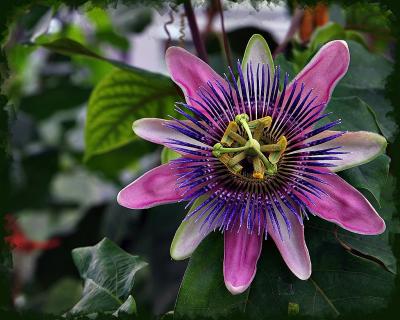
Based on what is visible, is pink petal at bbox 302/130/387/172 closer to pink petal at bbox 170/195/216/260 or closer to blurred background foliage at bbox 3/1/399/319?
blurred background foliage at bbox 3/1/399/319

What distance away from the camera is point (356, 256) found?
2.40 feet

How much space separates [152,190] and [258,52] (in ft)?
0.65

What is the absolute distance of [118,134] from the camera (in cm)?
115

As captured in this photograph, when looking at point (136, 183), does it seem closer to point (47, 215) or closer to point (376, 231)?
point (376, 231)

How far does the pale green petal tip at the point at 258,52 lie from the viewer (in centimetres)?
74

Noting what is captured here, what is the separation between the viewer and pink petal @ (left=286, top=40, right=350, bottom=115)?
2.35ft

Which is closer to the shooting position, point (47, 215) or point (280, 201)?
point (280, 201)

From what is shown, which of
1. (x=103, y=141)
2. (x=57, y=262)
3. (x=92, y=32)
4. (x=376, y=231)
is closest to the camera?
(x=376, y=231)

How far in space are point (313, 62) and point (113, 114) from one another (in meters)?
0.49

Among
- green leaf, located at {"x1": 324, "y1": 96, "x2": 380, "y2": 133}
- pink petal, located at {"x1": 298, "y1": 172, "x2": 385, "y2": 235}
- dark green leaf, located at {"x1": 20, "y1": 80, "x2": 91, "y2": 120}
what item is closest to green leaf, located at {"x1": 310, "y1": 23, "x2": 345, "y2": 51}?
green leaf, located at {"x1": 324, "y1": 96, "x2": 380, "y2": 133}

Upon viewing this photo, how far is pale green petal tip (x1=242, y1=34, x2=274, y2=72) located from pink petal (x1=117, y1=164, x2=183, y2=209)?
0.15 metres

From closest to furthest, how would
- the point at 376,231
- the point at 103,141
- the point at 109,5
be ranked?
the point at 376,231 → the point at 109,5 → the point at 103,141

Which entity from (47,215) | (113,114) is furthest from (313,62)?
(47,215)

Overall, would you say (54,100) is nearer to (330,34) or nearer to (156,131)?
(330,34)
